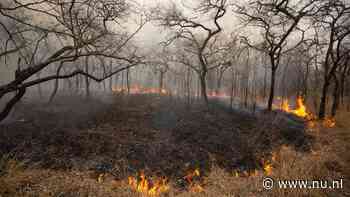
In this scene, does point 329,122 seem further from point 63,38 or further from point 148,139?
point 63,38

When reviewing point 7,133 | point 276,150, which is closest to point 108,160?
point 7,133

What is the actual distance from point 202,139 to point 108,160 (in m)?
4.77

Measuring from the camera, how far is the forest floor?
534 cm

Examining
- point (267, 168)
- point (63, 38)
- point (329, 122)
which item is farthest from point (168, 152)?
point (329, 122)

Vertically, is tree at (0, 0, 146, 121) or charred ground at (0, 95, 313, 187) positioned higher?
tree at (0, 0, 146, 121)

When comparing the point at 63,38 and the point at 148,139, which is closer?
the point at 63,38

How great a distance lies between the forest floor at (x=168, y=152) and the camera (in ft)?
17.5

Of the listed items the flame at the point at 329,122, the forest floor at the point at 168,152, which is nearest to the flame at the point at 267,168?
the forest floor at the point at 168,152

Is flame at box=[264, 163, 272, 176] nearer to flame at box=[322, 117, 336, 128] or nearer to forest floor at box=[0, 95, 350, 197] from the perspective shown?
forest floor at box=[0, 95, 350, 197]

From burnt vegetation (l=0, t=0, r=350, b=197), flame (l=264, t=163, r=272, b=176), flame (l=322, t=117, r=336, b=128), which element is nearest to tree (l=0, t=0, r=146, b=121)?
burnt vegetation (l=0, t=0, r=350, b=197)

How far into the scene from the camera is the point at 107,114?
14227 mm

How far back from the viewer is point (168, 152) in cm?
909

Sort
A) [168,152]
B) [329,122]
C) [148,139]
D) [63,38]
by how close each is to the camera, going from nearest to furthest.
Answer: [63,38]
[168,152]
[148,139]
[329,122]

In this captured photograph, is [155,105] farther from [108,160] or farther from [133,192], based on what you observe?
[133,192]
